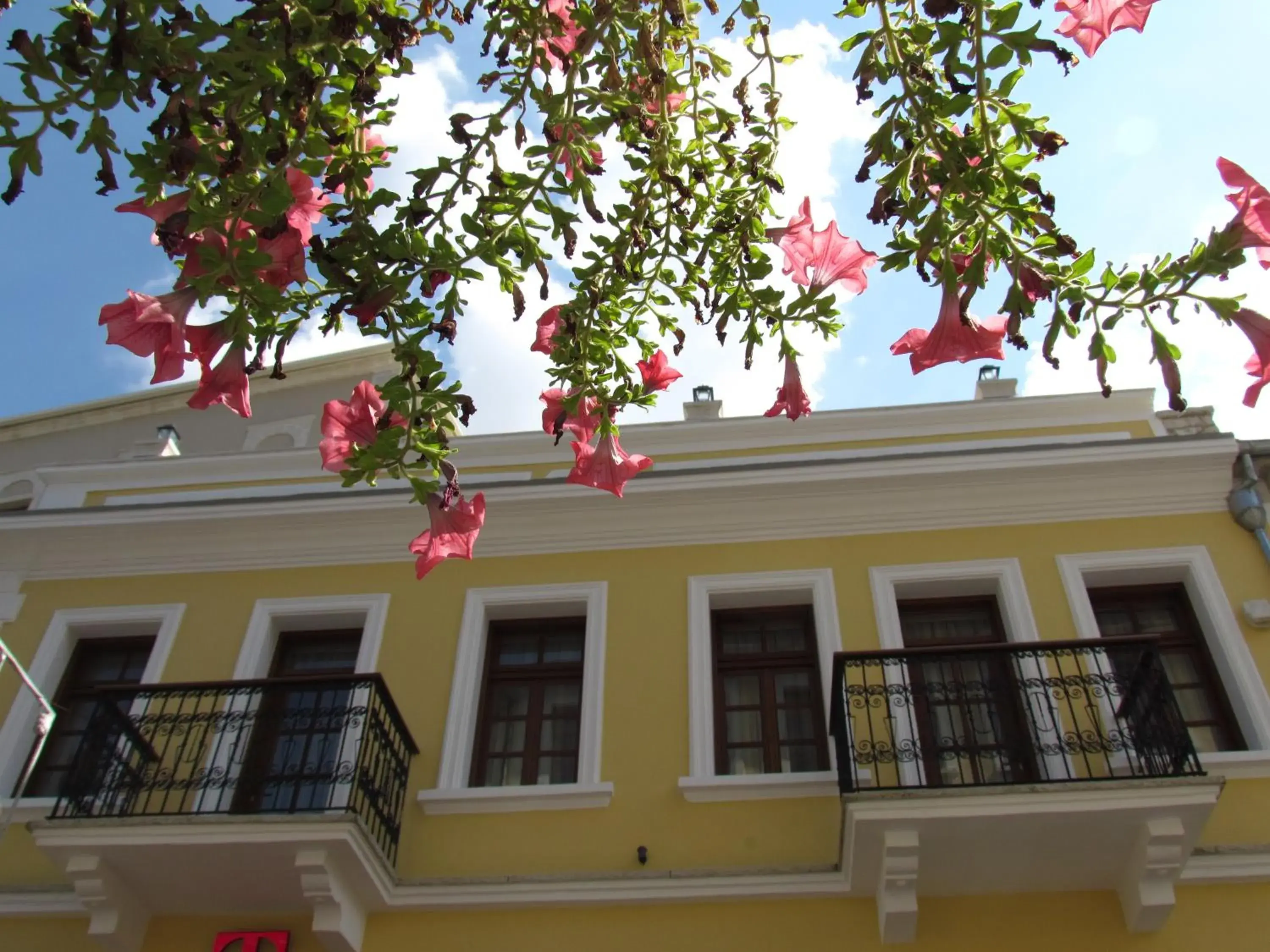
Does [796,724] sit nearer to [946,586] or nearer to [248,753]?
[946,586]

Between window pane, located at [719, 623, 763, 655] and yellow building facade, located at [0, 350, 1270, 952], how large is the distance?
0.04 metres

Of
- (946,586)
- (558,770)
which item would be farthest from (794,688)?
(558,770)

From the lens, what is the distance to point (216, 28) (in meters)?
3.82

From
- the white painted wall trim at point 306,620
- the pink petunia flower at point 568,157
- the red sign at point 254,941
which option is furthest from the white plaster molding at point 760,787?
the pink petunia flower at point 568,157

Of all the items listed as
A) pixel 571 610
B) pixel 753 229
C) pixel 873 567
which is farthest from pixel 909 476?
pixel 753 229

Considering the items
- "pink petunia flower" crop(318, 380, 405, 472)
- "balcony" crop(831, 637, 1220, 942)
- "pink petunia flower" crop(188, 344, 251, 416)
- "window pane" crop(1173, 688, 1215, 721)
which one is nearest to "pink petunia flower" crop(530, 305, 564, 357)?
"pink petunia flower" crop(318, 380, 405, 472)

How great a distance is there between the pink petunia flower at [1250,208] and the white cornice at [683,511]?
6478mm

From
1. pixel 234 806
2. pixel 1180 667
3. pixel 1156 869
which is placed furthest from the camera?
pixel 1180 667

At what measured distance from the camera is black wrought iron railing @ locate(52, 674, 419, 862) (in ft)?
26.6

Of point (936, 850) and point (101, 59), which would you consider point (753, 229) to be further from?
point (936, 850)

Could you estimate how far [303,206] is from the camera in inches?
162

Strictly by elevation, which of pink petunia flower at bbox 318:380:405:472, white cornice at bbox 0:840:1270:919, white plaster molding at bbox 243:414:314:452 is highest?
white plaster molding at bbox 243:414:314:452

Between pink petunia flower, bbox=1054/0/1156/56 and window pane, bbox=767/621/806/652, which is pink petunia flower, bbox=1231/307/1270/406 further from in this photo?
window pane, bbox=767/621/806/652

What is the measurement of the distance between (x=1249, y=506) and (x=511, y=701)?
242 inches
